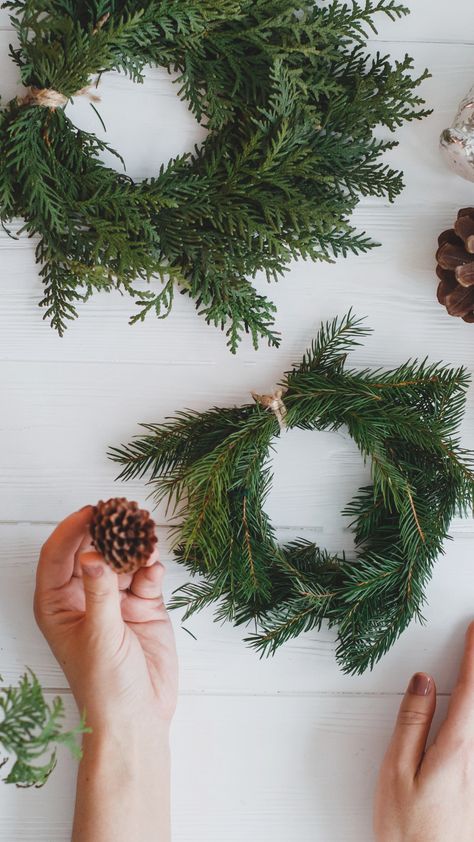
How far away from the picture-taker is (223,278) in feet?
3.07

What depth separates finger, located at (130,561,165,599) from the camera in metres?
0.91

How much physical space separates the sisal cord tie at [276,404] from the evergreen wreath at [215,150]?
0.31ft

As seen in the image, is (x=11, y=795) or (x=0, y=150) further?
(x=11, y=795)

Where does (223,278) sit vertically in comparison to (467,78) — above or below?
below

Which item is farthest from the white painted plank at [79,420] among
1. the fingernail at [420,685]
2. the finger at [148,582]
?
the fingernail at [420,685]

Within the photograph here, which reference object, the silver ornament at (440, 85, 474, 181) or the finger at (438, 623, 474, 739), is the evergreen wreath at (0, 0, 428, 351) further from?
the finger at (438, 623, 474, 739)

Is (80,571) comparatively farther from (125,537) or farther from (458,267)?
(458,267)

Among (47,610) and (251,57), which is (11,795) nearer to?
(47,610)

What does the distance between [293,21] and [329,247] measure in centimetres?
28

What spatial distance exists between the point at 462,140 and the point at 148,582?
2.26 feet

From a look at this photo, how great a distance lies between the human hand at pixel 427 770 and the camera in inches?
40.1

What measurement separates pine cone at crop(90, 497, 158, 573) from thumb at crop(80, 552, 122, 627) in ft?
0.05

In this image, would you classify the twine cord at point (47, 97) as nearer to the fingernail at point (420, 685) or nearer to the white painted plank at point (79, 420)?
the white painted plank at point (79, 420)

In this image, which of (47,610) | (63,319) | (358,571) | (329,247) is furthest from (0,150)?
(358,571)
